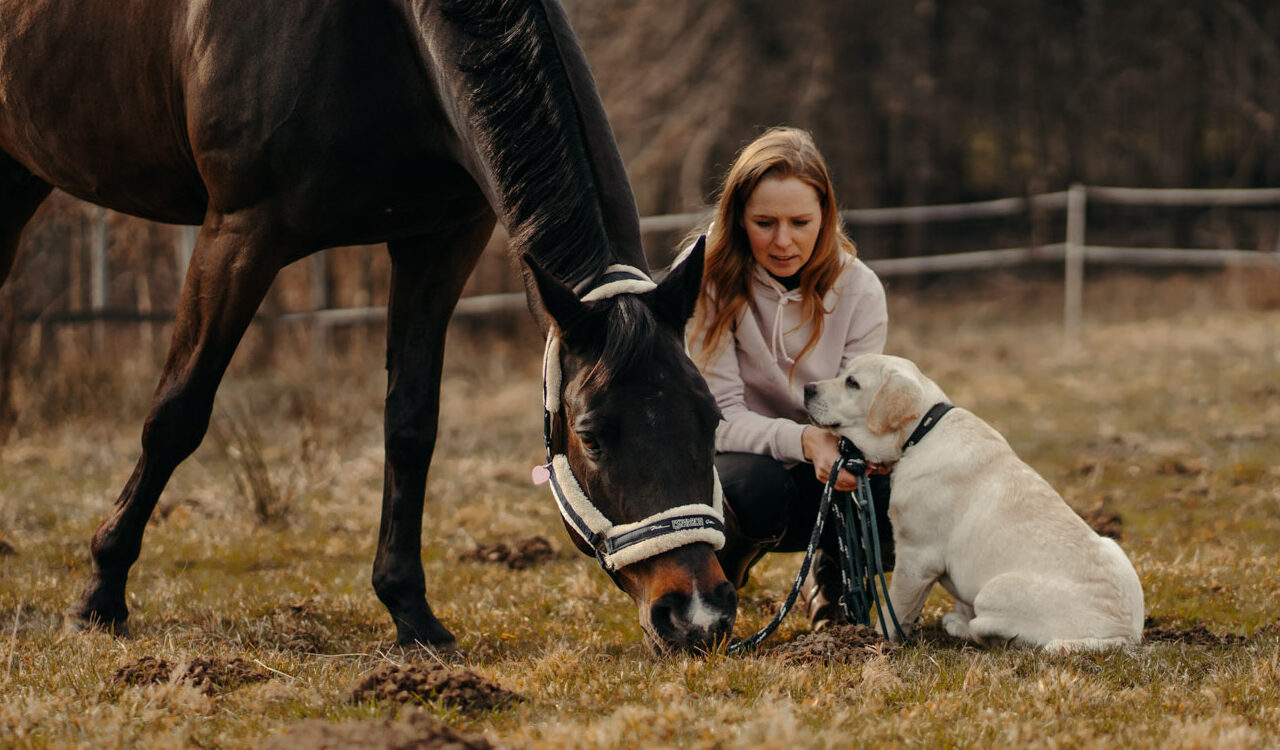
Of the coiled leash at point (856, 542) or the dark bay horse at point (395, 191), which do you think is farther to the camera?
the coiled leash at point (856, 542)

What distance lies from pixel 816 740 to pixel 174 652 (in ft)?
6.47

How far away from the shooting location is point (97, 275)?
898cm

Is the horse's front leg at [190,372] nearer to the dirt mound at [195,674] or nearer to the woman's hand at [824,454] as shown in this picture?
the dirt mound at [195,674]

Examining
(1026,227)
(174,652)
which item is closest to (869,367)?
(174,652)

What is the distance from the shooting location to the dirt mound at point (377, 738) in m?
2.32

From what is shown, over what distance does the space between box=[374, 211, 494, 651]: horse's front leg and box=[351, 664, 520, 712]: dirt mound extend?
108 cm

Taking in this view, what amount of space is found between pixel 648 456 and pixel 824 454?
3.72 feet

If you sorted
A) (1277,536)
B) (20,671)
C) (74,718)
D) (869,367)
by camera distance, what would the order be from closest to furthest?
(74,718) < (20,671) < (869,367) < (1277,536)

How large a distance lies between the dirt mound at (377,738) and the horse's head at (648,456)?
0.64m

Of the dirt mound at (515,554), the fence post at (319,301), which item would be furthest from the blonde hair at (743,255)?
the fence post at (319,301)

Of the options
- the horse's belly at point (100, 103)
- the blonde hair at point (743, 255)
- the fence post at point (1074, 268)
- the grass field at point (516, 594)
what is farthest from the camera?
the fence post at point (1074, 268)

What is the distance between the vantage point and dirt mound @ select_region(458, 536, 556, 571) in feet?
17.1

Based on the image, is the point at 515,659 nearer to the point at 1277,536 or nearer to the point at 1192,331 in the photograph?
the point at 1277,536

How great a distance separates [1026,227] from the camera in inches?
840
